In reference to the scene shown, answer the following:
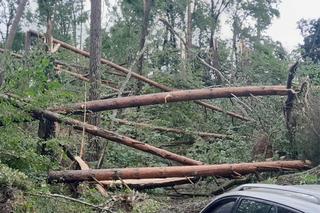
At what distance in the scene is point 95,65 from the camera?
11828 millimetres

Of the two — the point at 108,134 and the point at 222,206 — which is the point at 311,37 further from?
the point at 222,206

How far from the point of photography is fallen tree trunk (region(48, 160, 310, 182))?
318 inches

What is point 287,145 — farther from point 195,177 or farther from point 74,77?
point 74,77

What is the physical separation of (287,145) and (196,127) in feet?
11.1

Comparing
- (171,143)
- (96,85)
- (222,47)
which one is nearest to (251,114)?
(171,143)

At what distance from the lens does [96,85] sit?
11523 millimetres

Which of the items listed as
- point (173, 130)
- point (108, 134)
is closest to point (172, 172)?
point (108, 134)

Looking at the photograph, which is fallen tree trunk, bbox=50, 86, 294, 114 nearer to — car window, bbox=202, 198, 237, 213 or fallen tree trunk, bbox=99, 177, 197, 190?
fallen tree trunk, bbox=99, 177, 197, 190

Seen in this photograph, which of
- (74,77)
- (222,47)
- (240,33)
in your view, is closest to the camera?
(74,77)

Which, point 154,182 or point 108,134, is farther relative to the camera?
point 108,134

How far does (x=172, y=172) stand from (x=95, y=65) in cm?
447

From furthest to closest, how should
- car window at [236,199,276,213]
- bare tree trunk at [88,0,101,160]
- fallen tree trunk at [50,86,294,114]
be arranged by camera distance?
1. bare tree trunk at [88,0,101,160]
2. fallen tree trunk at [50,86,294,114]
3. car window at [236,199,276,213]

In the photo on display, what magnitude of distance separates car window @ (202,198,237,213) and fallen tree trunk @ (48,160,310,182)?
4076 millimetres

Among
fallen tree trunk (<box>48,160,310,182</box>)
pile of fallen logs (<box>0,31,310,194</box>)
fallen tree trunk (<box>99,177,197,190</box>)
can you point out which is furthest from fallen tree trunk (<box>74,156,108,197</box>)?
fallen tree trunk (<box>99,177,197,190</box>)
